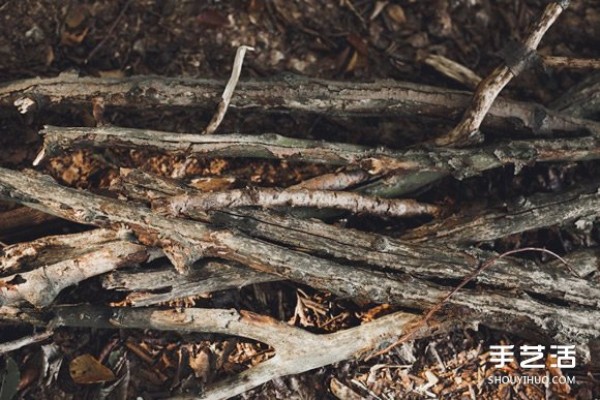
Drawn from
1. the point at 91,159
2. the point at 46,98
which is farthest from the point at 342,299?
the point at 46,98

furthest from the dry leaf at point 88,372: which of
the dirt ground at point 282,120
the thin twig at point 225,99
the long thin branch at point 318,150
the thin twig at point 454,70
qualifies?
the thin twig at point 454,70

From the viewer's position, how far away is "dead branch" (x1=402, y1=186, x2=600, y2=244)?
8.63 ft

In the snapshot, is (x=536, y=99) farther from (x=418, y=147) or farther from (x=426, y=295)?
(x=426, y=295)

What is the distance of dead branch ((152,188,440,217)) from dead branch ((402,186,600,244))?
13 centimetres

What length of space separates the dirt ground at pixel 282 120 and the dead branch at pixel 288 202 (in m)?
0.16

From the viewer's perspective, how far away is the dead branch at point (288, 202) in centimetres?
241

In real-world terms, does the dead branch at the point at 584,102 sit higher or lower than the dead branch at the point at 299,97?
higher

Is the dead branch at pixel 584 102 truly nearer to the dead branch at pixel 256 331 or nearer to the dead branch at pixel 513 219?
the dead branch at pixel 513 219

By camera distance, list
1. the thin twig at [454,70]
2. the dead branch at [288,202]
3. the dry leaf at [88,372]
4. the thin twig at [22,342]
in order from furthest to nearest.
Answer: the thin twig at [454,70] → the dry leaf at [88,372] → the thin twig at [22,342] → the dead branch at [288,202]

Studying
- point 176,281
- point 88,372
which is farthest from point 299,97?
point 88,372

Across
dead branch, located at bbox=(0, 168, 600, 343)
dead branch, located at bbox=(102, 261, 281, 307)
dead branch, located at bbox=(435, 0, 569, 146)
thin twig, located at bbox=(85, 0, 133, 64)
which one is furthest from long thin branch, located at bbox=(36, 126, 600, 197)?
thin twig, located at bbox=(85, 0, 133, 64)

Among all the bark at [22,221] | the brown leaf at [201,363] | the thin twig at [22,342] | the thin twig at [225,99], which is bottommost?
the brown leaf at [201,363]

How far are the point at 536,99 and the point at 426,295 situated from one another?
4.23ft

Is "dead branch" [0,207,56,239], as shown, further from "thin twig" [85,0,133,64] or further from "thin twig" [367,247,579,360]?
"thin twig" [367,247,579,360]
